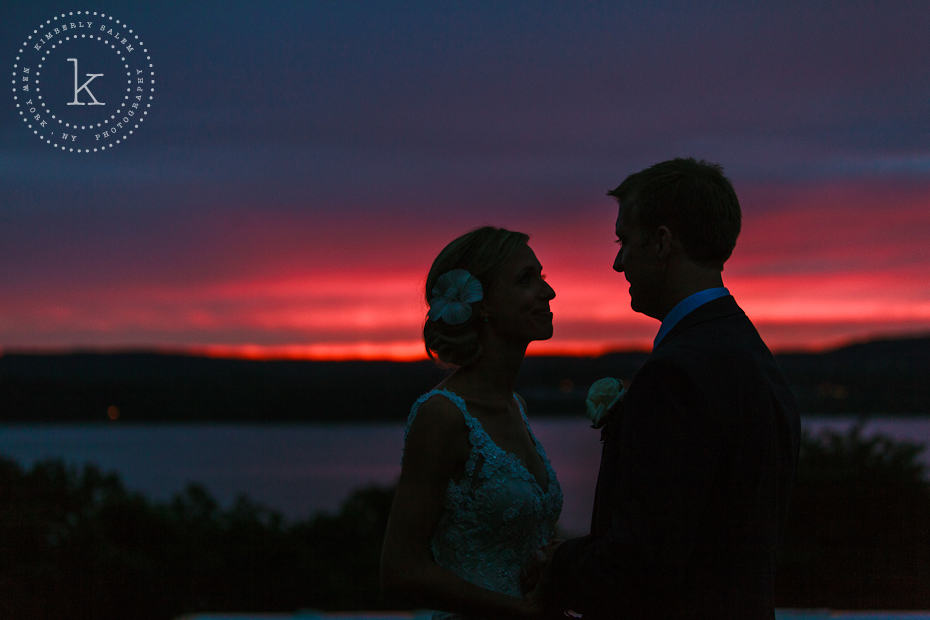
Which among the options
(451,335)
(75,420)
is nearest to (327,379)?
(75,420)

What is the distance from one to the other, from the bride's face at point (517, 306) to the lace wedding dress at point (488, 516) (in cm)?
35

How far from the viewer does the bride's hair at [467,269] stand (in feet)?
12.1

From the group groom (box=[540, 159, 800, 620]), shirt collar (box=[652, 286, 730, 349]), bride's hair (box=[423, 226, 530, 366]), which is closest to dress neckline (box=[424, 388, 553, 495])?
bride's hair (box=[423, 226, 530, 366])

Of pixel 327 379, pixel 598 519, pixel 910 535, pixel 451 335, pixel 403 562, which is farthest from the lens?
pixel 327 379

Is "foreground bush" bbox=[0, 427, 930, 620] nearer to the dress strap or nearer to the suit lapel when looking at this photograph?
the dress strap

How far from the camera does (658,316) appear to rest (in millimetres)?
3080

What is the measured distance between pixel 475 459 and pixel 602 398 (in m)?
0.62

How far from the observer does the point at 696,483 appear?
2668 millimetres

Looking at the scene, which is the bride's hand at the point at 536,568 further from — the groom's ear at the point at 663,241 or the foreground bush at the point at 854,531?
the foreground bush at the point at 854,531

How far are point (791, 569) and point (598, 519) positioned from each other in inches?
357

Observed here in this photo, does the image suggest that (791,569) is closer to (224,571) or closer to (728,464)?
(224,571)

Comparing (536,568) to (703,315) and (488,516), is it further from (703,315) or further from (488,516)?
(703,315)

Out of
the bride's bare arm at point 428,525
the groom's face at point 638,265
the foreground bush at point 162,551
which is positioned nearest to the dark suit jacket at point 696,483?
the groom's face at point 638,265

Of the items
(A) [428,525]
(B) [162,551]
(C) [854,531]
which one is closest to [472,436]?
(A) [428,525]
